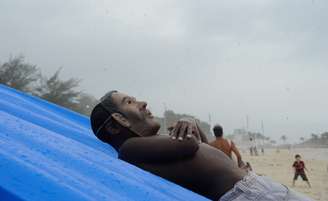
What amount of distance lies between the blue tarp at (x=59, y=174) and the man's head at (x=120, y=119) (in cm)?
37

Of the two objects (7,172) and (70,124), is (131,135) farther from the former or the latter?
(7,172)

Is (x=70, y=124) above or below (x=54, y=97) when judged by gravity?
above

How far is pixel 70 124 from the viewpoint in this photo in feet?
8.38

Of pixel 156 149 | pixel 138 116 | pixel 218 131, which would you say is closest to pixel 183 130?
pixel 156 149

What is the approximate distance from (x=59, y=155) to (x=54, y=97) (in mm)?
22377

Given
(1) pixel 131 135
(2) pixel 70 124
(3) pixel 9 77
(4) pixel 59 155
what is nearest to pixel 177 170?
(1) pixel 131 135

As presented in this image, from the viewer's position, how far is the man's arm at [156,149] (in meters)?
1.90

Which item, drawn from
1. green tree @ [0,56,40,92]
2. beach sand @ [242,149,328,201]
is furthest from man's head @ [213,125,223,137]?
green tree @ [0,56,40,92]

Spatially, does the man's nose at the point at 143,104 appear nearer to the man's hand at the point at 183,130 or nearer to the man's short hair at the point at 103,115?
the man's short hair at the point at 103,115

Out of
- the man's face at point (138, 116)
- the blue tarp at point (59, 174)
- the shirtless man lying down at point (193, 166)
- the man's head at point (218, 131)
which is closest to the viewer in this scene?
the blue tarp at point (59, 174)

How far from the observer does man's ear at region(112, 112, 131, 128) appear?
214 centimetres

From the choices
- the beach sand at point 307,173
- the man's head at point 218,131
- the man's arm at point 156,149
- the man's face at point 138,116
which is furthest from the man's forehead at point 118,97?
the beach sand at point 307,173

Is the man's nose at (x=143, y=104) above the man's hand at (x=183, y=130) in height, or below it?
above

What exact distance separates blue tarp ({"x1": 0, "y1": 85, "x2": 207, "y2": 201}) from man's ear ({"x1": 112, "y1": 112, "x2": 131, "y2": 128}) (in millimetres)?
391
